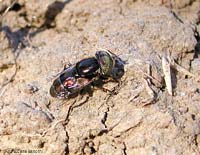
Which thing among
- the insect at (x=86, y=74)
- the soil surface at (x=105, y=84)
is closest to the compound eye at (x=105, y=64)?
the insect at (x=86, y=74)

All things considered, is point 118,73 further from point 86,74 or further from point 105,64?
point 86,74

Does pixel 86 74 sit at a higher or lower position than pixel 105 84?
higher

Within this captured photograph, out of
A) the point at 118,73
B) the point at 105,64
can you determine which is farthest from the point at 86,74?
the point at 118,73

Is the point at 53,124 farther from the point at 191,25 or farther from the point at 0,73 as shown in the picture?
the point at 191,25

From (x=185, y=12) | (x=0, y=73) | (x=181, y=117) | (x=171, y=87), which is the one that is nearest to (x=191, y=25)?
(x=185, y=12)

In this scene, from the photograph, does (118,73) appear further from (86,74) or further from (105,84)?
(86,74)

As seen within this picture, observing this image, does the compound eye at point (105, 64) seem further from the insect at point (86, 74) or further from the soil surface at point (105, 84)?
the soil surface at point (105, 84)

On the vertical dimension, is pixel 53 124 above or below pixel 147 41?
below
